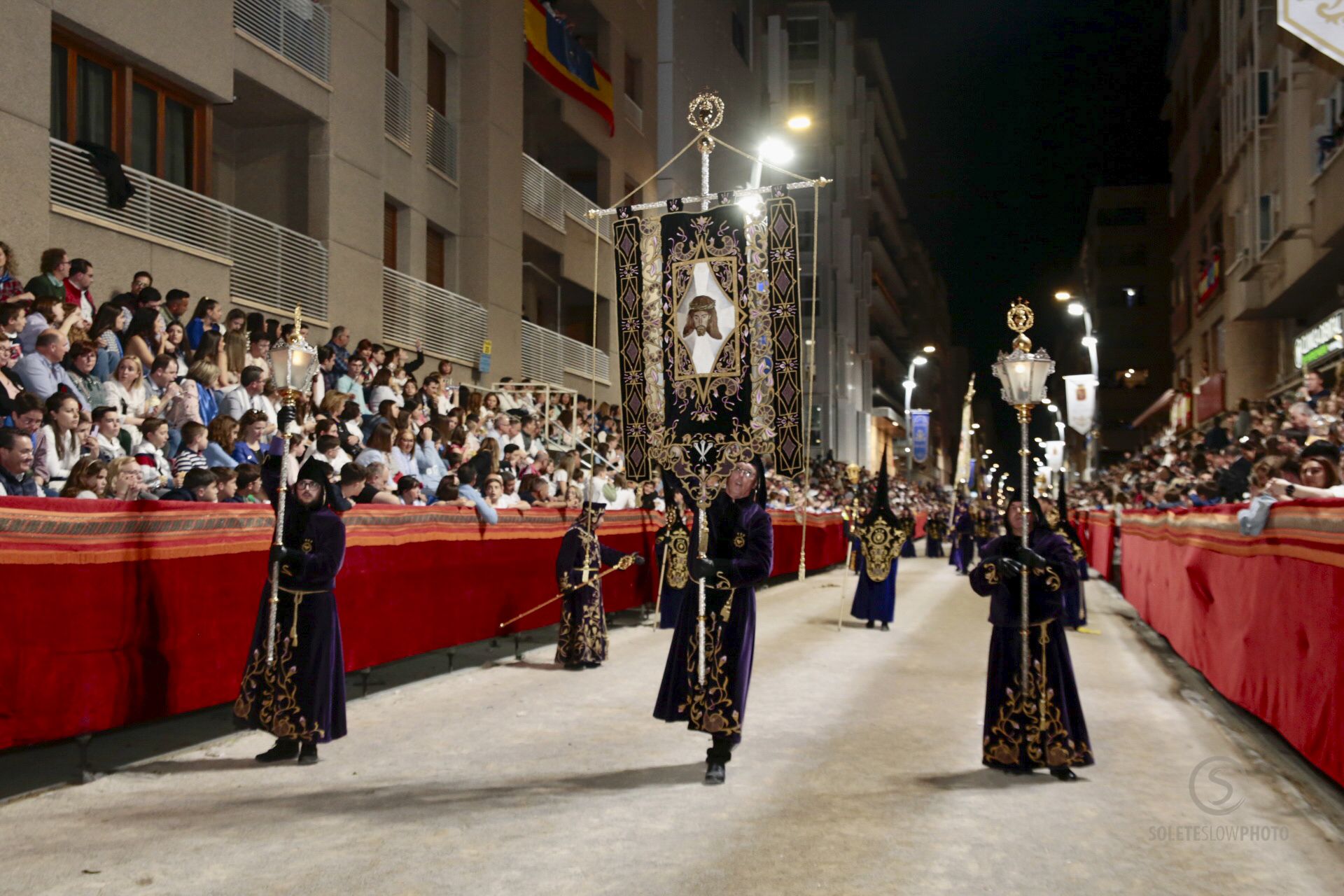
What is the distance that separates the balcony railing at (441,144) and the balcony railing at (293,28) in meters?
4.16

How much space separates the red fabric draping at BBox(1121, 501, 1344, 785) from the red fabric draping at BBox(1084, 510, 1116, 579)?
15896mm

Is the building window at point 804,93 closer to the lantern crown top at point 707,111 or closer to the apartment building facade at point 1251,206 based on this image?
the apartment building facade at point 1251,206

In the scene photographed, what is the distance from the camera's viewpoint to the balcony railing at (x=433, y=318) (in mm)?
22406

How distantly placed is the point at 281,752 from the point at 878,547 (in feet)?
38.3

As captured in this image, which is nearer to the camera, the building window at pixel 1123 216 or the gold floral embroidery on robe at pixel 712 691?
the gold floral embroidery on robe at pixel 712 691

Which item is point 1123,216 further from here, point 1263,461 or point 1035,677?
point 1035,677

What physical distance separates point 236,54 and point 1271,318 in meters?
27.8

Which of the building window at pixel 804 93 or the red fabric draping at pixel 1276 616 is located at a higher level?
the building window at pixel 804 93

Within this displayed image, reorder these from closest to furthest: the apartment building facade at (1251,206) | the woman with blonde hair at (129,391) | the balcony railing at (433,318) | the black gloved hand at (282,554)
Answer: the black gloved hand at (282,554) < the woman with blonde hair at (129,391) < the balcony railing at (433,318) < the apartment building facade at (1251,206)

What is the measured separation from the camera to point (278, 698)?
8.14 m

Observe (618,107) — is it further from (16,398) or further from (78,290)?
(16,398)

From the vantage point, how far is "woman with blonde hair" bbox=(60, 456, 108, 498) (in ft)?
29.3

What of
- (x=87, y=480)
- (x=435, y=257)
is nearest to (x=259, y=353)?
(x=87, y=480)

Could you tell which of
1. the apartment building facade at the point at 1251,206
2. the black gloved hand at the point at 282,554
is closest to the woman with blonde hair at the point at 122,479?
the black gloved hand at the point at 282,554
